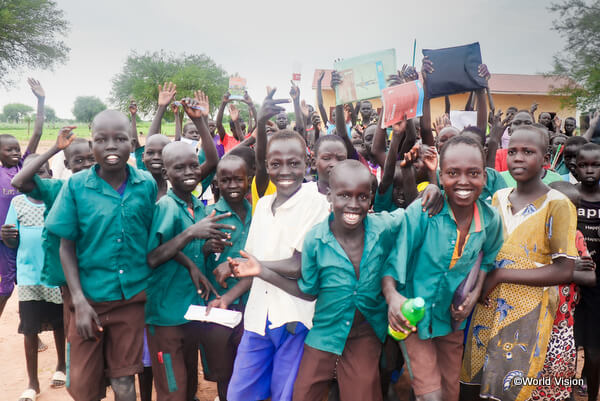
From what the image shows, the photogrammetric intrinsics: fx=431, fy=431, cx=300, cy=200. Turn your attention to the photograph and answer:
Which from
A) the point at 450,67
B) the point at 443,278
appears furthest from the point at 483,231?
the point at 450,67

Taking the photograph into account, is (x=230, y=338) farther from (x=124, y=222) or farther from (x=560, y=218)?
(x=560, y=218)

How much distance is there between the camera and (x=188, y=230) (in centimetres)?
251

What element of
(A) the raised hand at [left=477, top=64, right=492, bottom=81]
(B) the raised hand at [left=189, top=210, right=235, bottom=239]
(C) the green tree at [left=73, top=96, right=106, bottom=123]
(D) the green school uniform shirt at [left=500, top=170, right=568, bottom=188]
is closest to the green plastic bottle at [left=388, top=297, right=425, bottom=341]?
(B) the raised hand at [left=189, top=210, right=235, bottom=239]

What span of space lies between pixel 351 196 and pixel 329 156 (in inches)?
37.9

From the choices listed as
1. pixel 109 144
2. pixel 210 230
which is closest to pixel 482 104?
pixel 210 230

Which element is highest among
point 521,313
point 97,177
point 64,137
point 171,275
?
point 64,137

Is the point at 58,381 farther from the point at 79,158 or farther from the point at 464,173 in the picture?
the point at 464,173

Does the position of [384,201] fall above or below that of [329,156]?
below

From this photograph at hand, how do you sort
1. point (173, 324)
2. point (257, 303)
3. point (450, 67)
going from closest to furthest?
point (257, 303) < point (173, 324) < point (450, 67)

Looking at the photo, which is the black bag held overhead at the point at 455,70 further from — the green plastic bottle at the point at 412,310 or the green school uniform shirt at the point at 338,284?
the green plastic bottle at the point at 412,310

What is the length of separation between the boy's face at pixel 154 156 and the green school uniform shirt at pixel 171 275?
80 centimetres

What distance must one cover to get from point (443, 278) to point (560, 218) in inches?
28.3

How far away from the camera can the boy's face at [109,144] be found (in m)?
2.43

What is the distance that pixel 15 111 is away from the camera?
273 ft
